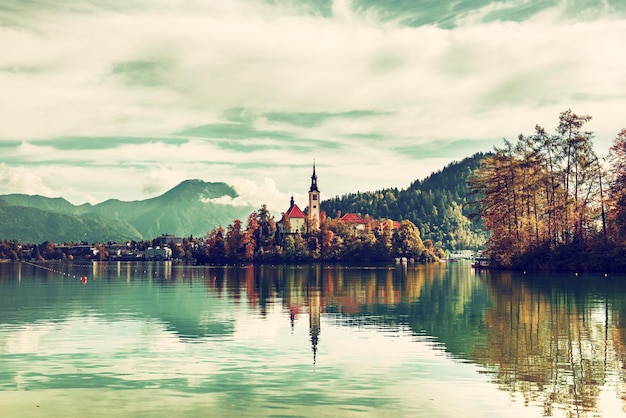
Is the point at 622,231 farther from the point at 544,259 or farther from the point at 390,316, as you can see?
the point at 390,316

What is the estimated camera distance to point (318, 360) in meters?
32.5

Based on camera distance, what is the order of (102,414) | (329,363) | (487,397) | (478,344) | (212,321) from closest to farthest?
(102,414) < (487,397) < (329,363) < (478,344) < (212,321)

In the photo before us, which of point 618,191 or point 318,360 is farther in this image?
point 618,191

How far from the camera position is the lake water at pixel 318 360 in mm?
23500

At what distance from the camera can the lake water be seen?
2350 cm

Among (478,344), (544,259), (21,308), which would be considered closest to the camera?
(478,344)

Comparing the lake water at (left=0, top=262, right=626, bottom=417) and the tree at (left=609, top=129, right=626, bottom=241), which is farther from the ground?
the tree at (left=609, top=129, right=626, bottom=241)

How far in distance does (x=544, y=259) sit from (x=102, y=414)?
111 m

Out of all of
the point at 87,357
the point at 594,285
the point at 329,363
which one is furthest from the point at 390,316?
the point at 594,285

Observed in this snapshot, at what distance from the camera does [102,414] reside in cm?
2239

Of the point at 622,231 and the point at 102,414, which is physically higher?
the point at 622,231

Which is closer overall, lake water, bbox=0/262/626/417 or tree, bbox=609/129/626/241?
lake water, bbox=0/262/626/417

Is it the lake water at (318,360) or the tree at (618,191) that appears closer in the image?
the lake water at (318,360)

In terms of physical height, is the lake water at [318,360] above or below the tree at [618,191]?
below
